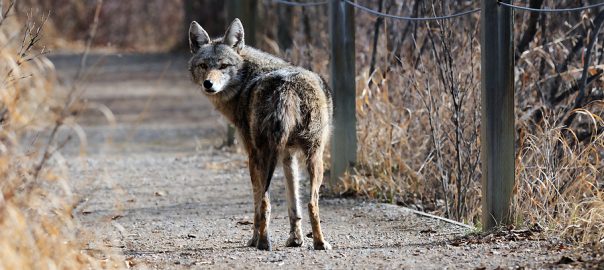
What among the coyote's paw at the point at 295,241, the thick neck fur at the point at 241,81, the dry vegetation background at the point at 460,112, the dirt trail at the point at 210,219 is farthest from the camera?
the dry vegetation background at the point at 460,112

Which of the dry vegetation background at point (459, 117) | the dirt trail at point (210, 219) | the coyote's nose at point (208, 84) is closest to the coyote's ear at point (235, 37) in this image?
the coyote's nose at point (208, 84)

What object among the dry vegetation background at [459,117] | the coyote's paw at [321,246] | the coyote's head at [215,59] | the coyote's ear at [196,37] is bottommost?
the coyote's paw at [321,246]

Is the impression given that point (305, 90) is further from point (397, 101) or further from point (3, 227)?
point (397, 101)

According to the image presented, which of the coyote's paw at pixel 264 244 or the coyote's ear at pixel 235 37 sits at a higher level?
the coyote's ear at pixel 235 37

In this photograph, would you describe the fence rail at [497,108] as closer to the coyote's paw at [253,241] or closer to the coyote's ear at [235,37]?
the coyote's paw at [253,241]

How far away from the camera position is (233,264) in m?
5.83

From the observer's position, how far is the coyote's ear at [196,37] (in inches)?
278

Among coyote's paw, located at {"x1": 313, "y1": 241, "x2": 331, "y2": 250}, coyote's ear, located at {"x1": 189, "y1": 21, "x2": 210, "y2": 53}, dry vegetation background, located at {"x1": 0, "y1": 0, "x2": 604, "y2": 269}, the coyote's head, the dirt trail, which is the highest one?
coyote's ear, located at {"x1": 189, "y1": 21, "x2": 210, "y2": 53}

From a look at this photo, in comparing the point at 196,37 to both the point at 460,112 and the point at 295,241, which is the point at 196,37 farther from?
the point at 460,112

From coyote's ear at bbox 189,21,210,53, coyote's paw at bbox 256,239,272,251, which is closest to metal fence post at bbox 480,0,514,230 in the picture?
coyote's paw at bbox 256,239,272,251

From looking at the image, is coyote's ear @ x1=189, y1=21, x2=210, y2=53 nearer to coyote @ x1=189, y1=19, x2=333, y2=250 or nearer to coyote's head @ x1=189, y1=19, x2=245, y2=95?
coyote's head @ x1=189, y1=19, x2=245, y2=95

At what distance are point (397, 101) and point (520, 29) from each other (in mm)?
1233

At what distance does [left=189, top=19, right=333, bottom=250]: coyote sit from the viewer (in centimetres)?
617

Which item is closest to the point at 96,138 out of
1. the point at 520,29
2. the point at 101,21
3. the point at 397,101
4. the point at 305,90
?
the point at 397,101
